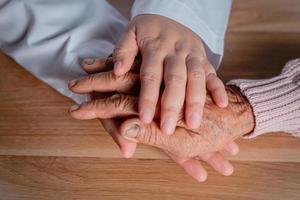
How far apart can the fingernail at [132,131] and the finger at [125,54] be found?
0.07m

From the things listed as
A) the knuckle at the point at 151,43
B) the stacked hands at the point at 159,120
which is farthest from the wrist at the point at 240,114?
the knuckle at the point at 151,43

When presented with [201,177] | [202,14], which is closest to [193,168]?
[201,177]

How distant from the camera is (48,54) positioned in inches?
26.1

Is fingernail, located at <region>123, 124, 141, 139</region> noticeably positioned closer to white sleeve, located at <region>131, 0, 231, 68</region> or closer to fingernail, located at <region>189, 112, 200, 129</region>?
fingernail, located at <region>189, 112, 200, 129</region>

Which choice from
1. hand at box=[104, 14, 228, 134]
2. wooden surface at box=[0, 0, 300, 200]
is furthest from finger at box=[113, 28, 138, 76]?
wooden surface at box=[0, 0, 300, 200]

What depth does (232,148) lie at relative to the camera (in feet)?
1.89

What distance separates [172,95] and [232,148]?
0.41 feet

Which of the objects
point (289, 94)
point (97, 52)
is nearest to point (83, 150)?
point (97, 52)

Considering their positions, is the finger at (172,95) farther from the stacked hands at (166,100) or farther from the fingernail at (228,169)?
the fingernail at (228,169)

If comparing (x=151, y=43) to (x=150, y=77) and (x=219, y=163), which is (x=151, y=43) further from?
(x=219, y=163)

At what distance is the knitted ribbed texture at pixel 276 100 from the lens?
0.56 m

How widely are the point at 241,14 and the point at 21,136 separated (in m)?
0.40

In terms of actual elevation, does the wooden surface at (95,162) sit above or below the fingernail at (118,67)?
below

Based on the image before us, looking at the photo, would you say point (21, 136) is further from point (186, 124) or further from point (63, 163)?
point (186, 124)
